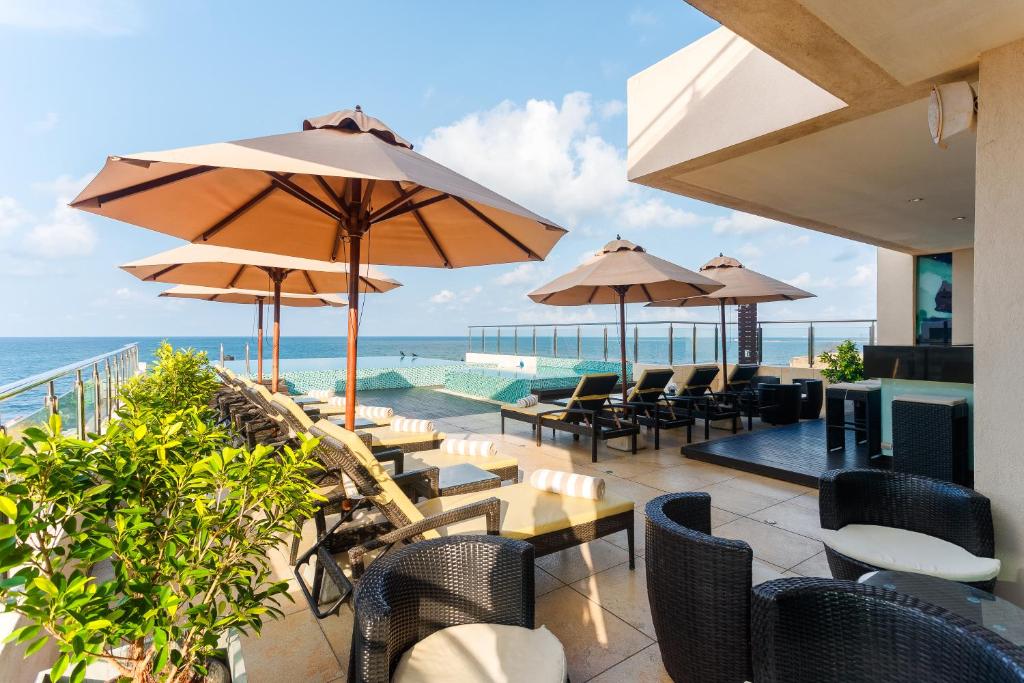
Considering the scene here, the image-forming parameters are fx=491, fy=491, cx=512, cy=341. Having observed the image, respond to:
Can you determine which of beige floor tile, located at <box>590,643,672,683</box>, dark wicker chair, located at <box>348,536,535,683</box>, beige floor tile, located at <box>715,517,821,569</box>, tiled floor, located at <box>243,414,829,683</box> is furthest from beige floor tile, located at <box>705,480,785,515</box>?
dark wicker chair, located at <box>348,536,535,683</box>

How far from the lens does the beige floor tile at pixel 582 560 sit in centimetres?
297

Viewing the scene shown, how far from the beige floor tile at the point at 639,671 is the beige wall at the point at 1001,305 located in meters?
1.75

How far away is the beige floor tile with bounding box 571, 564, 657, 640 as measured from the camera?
97.3 inches

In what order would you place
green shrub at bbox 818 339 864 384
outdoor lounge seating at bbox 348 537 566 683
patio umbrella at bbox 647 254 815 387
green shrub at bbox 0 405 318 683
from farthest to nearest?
1. patio umbrella at bbox 647 254 815 387
2. green shrub at bbox 818 339 864 384
3. outdoor lounge seating at bbox 348 537 566 683
4. green shrub at bbox 0 405 318 683

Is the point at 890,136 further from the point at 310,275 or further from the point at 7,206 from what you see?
the point at 7,206

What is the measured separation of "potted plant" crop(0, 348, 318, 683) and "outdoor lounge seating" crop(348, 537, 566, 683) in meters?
0.31

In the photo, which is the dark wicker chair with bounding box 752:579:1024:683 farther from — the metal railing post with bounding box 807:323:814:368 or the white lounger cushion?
the metal railing post with bounding box 807:323:814:368

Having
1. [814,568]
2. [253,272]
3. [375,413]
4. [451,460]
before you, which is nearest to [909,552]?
[814,568]

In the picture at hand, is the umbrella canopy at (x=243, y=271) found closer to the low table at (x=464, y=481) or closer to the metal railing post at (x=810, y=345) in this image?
the low table at (x=464, y=481)

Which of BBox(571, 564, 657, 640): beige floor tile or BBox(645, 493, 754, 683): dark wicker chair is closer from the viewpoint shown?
BBox(645, 493, 754, 683): dark wicker chair

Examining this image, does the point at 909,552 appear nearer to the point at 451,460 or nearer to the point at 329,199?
the point at 451,460

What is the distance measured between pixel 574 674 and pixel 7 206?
95365 mm

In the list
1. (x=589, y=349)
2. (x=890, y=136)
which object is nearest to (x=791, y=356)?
(x=589, y=349)

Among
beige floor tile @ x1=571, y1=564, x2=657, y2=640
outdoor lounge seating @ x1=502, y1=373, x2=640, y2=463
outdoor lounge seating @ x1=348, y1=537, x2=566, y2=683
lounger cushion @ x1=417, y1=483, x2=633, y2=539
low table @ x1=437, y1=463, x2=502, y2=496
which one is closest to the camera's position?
outdoor lounge seating @ x1=348, y1=537, x2=566, y2=683
